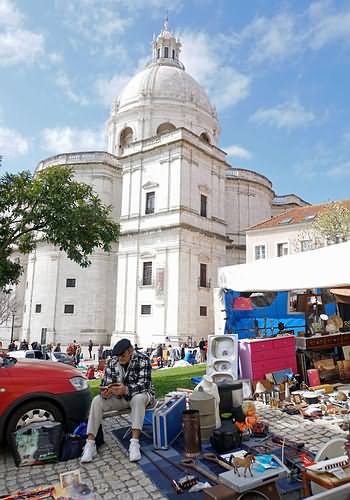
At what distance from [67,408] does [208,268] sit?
978 inches

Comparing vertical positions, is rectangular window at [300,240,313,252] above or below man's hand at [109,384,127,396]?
above

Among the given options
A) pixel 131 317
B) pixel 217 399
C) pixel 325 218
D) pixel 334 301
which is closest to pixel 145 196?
pixel 131 317

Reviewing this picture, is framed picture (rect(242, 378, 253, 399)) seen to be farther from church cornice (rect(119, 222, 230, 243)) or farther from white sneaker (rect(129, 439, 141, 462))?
church cornice (rect(119, 222, 230, 243))

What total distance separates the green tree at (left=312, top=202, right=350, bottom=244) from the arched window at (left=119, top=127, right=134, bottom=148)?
2232cm

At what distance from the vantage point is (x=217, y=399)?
212 inches

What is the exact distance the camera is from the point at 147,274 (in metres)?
29.1

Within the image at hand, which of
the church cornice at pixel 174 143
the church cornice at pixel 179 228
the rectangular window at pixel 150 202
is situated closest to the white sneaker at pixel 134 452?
the church cornice at pixel 179 228

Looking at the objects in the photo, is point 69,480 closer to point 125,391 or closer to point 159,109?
point 125,391

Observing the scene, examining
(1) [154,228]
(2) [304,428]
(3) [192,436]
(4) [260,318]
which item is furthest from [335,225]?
(3) [192,436]

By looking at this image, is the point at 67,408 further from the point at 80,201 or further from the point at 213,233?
the point at 213,233

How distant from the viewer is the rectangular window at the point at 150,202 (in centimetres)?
2997

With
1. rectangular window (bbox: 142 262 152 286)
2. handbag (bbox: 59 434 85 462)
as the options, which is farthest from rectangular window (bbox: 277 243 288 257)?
handbag (bbox: 59 434 85 462)

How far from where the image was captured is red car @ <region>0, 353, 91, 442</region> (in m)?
4.82

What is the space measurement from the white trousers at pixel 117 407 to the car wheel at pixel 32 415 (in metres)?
0.62
